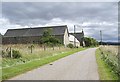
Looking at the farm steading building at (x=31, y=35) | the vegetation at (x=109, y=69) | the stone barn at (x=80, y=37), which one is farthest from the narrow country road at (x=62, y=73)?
the stone barn at (x=80, y=37)

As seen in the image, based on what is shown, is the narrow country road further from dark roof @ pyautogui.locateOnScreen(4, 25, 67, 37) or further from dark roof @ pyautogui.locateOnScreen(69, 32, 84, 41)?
dark roof @ pyautogui.locateOnScreen(69, 32, 84, 41)

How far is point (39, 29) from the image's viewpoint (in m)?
81.9

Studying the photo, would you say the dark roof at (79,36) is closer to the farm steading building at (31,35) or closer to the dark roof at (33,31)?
the farm steading building at (31,35)

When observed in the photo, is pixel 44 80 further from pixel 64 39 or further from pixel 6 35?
pixel 6 35

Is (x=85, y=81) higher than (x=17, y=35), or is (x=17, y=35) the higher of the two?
(x=17, y=35)

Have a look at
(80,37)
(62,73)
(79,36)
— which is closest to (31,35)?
(80,37)

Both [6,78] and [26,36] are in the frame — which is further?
[26,36]

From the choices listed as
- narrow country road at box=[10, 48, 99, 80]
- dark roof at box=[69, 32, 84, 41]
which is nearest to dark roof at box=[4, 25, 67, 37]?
dark roof at box=[69, 32, 84, 41]

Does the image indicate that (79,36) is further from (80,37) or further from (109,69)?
(109,69)

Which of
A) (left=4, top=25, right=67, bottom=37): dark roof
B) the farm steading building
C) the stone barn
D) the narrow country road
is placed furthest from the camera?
the stone barn

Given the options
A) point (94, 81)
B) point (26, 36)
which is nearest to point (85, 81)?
point (94, 81)

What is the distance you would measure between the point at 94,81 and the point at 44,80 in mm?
2264

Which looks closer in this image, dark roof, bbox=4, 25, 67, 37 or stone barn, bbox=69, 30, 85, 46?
dark roof, bbox=4, 25, 67, 37

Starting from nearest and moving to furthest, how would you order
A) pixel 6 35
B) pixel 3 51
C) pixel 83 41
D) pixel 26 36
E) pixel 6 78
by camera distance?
pixel 6 78, pixel 3 51, pixel 26 36, pixel 6 35, pixel 83 41
